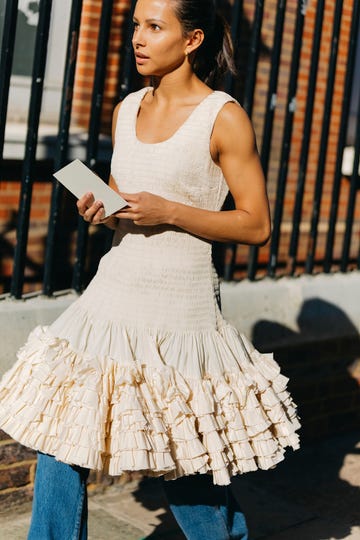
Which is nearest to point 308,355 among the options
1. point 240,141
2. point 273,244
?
point 273,244

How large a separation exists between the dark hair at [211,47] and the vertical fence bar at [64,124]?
1184 mm

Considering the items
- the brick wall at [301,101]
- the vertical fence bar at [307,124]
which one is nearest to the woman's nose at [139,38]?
the vertical fence bar at [307,124]

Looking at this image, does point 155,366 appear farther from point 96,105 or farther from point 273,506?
point 273,506

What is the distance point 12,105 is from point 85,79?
570 millimetres

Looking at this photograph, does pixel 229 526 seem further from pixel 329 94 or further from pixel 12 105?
pixel 12 105

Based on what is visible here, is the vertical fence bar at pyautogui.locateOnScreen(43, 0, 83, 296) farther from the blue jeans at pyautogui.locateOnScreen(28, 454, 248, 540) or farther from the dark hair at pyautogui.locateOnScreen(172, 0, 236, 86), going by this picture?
the blue jeans at pyautogui.locateOnScreen(28, 454, 248, 540)

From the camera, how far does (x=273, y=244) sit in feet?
17.9

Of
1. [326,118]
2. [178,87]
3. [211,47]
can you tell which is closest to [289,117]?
[326,118]

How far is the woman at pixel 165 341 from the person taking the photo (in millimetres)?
2900

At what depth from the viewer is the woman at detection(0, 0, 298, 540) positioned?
2.90m

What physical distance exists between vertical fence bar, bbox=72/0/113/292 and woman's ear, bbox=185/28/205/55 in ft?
4.63

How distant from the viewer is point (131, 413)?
287 cm

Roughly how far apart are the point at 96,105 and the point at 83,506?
203 cm

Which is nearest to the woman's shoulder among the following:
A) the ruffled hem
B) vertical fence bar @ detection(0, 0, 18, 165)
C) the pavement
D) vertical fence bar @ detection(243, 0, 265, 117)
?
the ruffled hem
